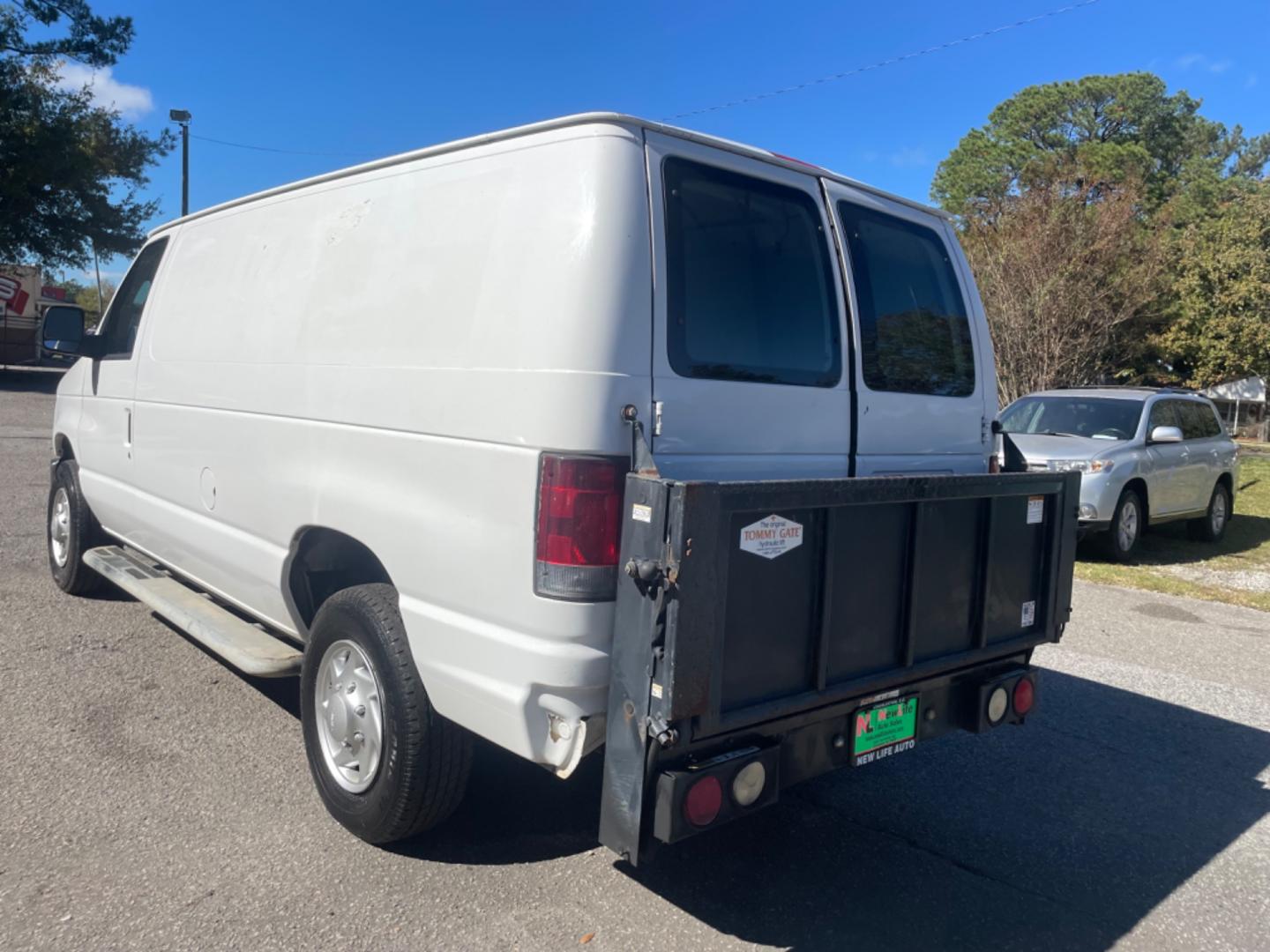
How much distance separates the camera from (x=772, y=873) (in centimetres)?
349

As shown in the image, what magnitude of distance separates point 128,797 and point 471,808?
4.20 ft

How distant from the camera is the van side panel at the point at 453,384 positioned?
110 inches

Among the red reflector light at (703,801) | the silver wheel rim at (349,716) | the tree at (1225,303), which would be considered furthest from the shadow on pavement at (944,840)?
the tree at (1225,303)

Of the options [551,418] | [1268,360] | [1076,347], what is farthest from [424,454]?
[1268,360]

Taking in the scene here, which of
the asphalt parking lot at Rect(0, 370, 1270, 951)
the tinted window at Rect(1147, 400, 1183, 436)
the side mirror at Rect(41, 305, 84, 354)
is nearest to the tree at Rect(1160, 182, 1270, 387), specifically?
the tinted window at Rect(1147, 400, 1183, 436)

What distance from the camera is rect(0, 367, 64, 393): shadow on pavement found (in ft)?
83.5

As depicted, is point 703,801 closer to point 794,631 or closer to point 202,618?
point 794,631

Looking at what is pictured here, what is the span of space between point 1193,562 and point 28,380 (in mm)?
30071

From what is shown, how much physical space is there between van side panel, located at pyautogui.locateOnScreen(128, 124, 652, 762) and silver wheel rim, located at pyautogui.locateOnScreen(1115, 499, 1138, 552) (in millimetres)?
8557

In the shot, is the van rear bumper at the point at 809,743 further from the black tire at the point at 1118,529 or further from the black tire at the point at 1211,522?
the black tire at the point at 1211,522

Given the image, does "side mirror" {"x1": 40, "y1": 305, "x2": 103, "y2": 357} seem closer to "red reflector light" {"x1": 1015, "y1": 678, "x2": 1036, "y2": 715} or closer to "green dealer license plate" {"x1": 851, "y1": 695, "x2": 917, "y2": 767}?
"green dealer license plate" {"x1": 851, "y1": 695, "x2": 917, "y2": 767}

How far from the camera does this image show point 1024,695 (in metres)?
3.69

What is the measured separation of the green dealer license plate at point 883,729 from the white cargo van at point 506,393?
0.80m

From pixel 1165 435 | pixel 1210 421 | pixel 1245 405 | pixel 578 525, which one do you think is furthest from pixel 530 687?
pixel 1245 405
